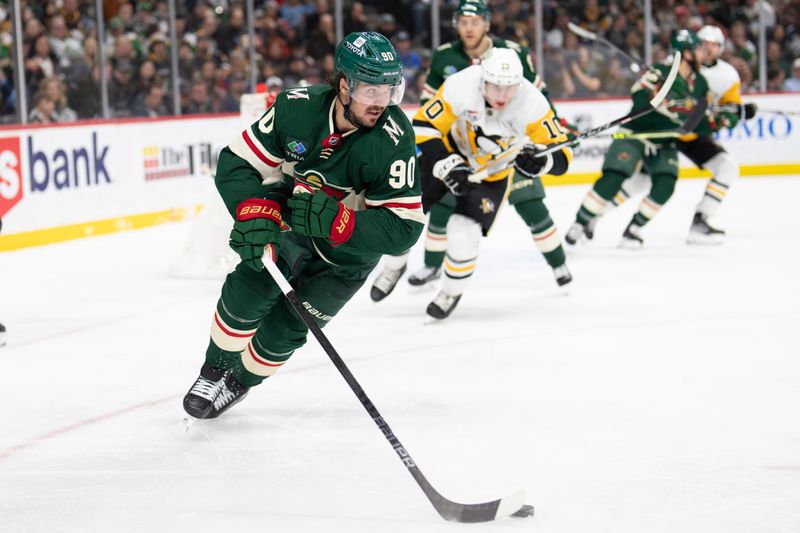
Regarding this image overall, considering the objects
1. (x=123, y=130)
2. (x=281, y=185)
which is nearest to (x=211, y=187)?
(x=123, y=130)

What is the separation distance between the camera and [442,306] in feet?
15.2

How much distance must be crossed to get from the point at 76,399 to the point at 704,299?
9.13 feet

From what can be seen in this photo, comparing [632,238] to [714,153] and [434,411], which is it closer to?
[714,153]

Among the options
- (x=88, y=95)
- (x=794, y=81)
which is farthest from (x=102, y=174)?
(x=794, y=81)

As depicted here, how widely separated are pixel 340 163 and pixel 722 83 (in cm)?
440

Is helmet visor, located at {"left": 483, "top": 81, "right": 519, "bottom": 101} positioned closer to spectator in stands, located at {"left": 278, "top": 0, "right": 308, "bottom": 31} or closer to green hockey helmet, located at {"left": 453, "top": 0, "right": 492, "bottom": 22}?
green hockey helmet, located at {"left": 453, "top": 0, "right": 492, "bottom": 22}

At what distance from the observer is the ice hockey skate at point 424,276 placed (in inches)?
211

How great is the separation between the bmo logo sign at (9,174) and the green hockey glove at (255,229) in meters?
4.26

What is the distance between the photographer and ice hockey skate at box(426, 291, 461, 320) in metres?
4.63

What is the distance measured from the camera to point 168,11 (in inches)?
331

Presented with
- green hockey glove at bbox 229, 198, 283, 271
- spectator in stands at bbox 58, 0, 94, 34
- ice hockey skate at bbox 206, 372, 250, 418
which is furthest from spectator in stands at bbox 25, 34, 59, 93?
green hockey glove at bbox 229, 198, 283, 271

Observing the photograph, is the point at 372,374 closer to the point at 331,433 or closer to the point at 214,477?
the point at 331,433

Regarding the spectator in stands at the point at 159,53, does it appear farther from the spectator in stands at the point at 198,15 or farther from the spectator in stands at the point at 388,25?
the spectator in stands at the point at 388,25

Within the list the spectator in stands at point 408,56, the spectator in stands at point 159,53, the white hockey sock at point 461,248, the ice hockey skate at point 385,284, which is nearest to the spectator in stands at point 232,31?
the spectator in stands at point 159,53
